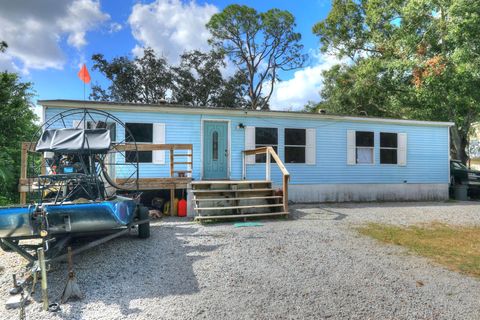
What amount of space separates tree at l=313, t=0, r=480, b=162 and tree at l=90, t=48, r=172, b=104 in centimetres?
1184

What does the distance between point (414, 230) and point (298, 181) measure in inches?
178

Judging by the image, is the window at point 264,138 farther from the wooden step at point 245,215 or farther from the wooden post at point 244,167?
the wooden step at point 245,215

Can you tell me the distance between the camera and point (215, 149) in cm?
1044

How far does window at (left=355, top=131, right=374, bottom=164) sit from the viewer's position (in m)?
11.9

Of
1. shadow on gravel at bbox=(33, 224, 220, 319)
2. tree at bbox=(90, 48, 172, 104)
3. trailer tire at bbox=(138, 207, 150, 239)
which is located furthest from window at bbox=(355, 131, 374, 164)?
tree at bbox=(90, 48, 172, 104)

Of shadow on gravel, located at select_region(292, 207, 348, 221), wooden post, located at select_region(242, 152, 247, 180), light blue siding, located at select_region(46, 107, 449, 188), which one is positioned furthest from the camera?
wooden post, located at select_region(242, 152, 247, 180)

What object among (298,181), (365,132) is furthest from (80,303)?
(365,132)

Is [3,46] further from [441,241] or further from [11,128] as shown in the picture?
[441,241]

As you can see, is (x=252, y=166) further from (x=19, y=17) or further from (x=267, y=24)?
(x=267, y=24)

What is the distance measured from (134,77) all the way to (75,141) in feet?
71.2

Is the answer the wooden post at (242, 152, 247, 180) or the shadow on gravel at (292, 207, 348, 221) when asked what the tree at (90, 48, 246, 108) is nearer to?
the wooden post at (242, 152, 247, 180)

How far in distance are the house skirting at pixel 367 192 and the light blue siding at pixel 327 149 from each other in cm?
18

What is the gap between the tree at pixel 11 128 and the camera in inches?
508

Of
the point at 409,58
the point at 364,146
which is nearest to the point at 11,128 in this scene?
the point at 364,146
